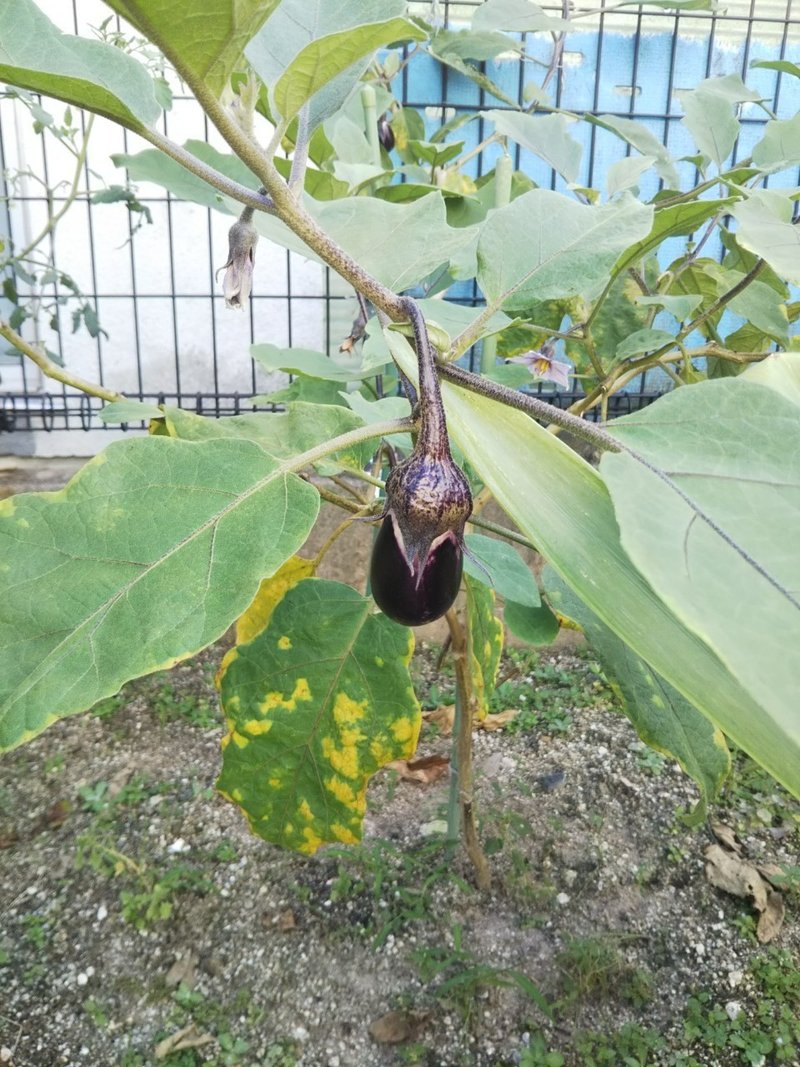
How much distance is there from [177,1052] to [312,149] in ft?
2.91

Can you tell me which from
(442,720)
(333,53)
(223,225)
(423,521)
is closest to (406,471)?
(423,521)

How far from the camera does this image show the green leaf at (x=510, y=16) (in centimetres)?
68

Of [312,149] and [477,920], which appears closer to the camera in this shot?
[312,149]

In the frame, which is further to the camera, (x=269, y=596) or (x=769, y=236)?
(x=269, y=596)

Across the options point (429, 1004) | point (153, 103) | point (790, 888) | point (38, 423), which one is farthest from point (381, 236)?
point (38, 423)

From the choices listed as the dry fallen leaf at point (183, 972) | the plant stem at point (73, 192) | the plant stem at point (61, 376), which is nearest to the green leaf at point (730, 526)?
the plant stem at point (61, 376)

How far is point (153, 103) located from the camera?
0.36 meters

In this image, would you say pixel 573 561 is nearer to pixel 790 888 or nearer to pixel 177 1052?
pixel 177 1052

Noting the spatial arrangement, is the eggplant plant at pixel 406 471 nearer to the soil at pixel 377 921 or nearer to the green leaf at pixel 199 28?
the green leaf at pixel 199 28

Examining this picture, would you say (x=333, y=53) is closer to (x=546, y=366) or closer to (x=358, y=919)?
(x=546, y=366)

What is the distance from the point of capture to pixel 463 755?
2.92 ft

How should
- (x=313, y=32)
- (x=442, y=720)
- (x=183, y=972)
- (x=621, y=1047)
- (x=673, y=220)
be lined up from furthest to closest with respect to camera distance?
(x=442, y=720), (x=183, y=972), (x=621, y=1047), (x=673, y=220), (x=313, y=32)

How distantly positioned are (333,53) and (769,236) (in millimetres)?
239

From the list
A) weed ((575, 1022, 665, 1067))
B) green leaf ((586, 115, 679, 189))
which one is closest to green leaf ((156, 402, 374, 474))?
green leaf ((586, 115, 679, 189))
